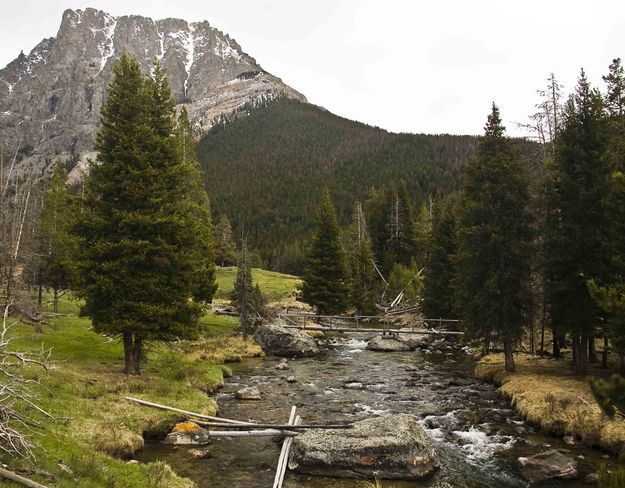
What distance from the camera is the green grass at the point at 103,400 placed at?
12891 mm

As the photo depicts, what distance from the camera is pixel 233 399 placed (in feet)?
84.3

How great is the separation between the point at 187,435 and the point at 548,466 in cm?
1288

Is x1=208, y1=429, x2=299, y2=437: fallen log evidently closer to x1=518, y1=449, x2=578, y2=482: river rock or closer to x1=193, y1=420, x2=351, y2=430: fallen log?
x1=193, y1=420, x2=351, y2=430: fallen log

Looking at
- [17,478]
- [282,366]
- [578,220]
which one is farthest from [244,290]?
[17,478]

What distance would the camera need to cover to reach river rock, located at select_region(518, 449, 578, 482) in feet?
52.5

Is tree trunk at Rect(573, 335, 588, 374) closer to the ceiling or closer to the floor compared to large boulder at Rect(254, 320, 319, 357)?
closer to the ceiling

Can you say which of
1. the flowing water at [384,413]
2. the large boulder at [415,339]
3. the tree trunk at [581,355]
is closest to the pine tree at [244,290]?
the flowing water at [384,413]

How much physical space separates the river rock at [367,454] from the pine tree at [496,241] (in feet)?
52.3

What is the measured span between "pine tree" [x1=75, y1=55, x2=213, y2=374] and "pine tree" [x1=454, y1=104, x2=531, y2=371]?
58.6ft

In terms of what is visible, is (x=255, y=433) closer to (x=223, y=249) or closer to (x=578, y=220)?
(x=578, y=220)

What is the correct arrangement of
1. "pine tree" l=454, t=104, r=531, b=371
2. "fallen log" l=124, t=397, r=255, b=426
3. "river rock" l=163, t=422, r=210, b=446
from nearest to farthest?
"river rock" l=163, t=422, r=210, b=446
"fallen log" l=124, t=397, r=255, b=426
"pine tree" l=454, t=104, r=531, b=371

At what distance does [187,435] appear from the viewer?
18.6m

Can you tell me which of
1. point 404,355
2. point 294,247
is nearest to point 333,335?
point 404,355

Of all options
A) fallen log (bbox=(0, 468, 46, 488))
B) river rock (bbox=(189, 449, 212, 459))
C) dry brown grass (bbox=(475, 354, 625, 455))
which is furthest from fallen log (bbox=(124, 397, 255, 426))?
dry brown grass (bbox=(475, 354, 625, 455))
